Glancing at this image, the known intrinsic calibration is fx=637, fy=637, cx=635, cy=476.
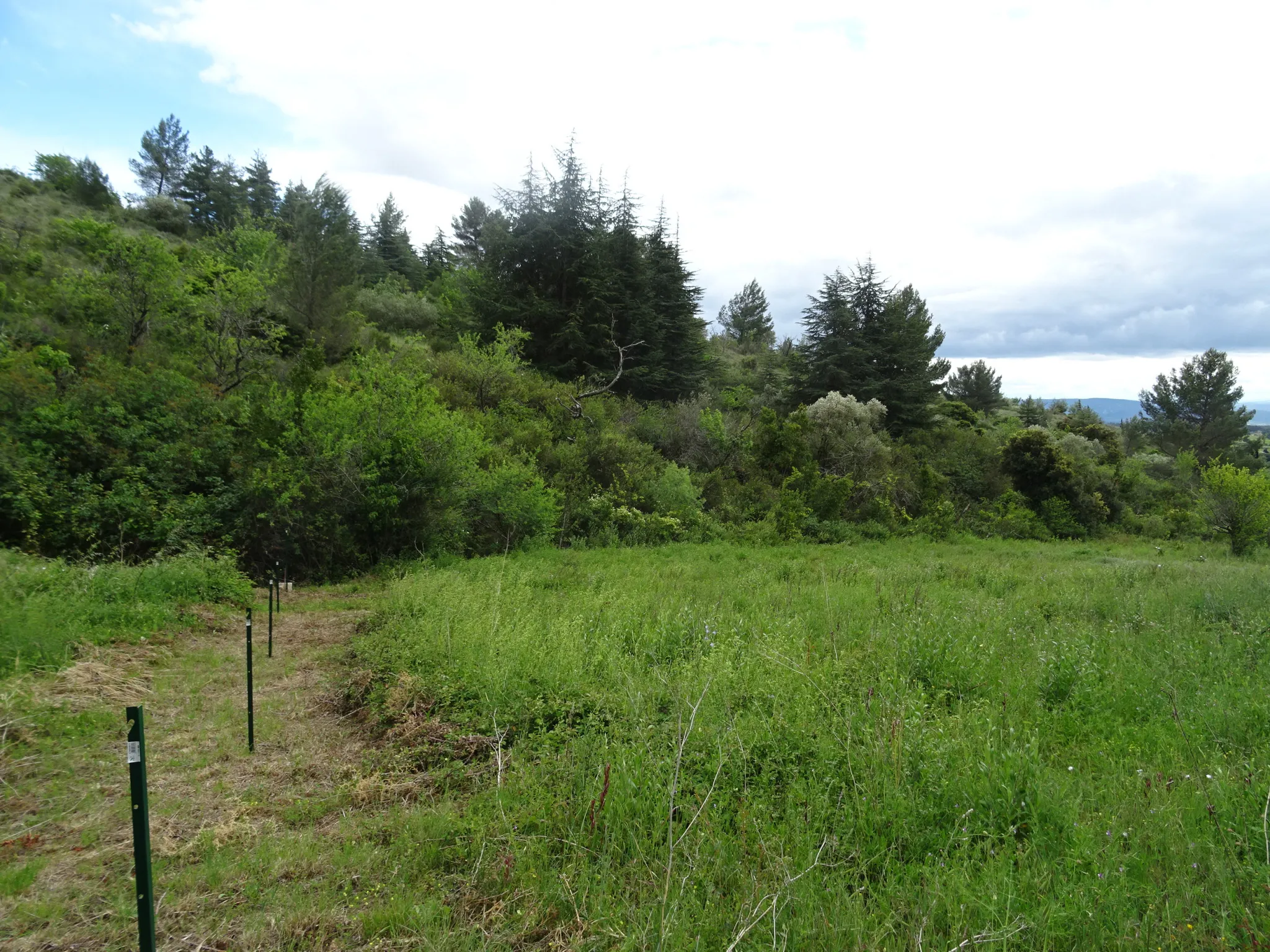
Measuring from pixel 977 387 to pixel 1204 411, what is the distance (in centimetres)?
1552

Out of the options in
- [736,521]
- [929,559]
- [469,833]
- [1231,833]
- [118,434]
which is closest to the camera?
[1231,833]

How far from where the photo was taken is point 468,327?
1090 inches

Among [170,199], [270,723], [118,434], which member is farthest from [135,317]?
[170,199]

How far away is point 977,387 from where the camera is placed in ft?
160

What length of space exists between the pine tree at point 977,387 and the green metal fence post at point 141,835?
52205 mm

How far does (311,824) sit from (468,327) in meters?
25.5

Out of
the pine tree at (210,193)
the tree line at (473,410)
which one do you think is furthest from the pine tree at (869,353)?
the pine tree at (210,193)

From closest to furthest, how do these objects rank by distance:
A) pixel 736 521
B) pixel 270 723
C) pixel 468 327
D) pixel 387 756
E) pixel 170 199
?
pixel 387 756, pixel 270 723, pixel 736 521, pixel 468 327, pixel 170 199

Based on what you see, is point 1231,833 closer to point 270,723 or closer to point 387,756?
point 387,756

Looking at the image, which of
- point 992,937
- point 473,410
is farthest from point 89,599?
point 473,410

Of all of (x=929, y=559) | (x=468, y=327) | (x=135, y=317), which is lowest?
(x=929, y=559)

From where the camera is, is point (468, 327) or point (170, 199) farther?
point (170, 199)

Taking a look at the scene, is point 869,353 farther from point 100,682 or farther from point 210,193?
point 210,193

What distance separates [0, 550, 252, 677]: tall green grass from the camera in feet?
A: 20.0
